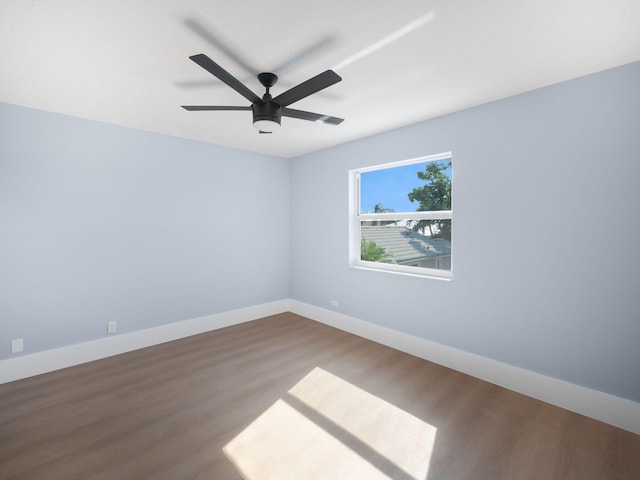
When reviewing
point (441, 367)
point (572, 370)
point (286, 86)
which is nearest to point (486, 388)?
point (441, 367)

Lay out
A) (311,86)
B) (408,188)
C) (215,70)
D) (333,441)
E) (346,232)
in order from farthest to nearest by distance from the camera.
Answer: (346,232), (408,188), (333,441), (311,86), (215,70)

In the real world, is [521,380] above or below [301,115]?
below

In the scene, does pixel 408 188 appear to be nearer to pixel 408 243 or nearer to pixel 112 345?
pixel 408 243

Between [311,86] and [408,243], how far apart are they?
225 centimetres

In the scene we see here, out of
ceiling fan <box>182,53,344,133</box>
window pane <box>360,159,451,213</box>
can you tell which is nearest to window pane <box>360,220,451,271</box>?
window pane <box>360,159,451,213</box>

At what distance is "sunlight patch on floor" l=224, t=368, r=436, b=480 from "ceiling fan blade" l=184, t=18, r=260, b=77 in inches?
99.4

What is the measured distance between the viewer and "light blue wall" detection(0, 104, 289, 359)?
267cm

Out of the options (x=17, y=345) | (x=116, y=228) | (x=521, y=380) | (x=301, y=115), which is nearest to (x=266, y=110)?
(x=301, y=115)

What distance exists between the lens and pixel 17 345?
2646 millimetres

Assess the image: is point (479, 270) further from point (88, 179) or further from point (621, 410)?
point (88, 179)

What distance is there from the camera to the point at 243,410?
2.21 meters

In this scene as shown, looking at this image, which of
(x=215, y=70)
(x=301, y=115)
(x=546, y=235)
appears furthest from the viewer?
(x=546, y=235)

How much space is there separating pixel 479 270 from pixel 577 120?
1.38 meters

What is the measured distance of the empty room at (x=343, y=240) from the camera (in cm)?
166
